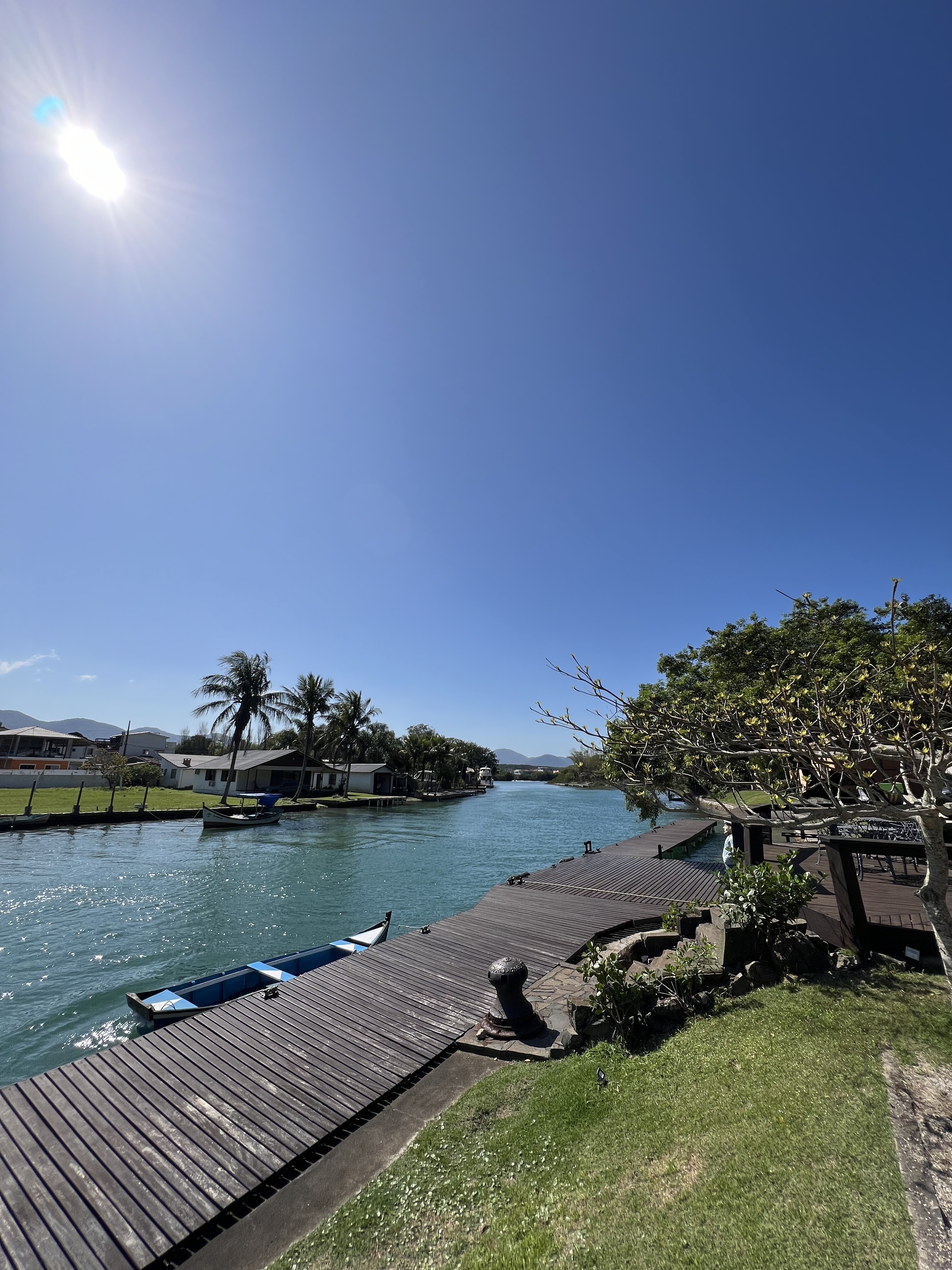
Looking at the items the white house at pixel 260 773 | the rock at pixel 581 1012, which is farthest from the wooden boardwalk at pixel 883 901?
the white house at pixel 260 773

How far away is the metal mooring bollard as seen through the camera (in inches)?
293

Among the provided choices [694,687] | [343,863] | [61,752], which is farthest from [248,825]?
[61,752]

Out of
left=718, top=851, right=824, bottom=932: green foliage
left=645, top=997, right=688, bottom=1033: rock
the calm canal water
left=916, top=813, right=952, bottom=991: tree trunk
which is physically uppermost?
left=916, top=813, right=952, bottom=991: tree trunk

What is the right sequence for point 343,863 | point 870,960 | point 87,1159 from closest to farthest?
1. point 87,1159
2. point 870,960
3. point 343,863

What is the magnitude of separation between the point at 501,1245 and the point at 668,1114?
5.42 feet

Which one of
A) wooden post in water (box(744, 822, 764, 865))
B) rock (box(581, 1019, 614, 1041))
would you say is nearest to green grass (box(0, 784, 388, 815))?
rock (box(581, 1019, 614, 1041))

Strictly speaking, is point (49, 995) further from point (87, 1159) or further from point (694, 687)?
point (694, 687)

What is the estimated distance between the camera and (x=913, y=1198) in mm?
3242

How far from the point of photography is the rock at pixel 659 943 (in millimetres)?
8648

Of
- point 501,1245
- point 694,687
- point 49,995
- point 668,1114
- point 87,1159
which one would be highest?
point 694,687

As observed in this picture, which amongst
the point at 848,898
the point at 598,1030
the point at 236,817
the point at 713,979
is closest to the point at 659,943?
the point at 713,979

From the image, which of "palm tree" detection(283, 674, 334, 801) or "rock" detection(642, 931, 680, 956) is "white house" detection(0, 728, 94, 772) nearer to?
"palm tree" detection(283, 674, 334, 801)

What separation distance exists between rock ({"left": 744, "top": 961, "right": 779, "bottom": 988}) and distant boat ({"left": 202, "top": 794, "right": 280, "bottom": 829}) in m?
36.1

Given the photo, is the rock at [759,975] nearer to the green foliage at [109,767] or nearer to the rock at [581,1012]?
the rock at [581,1012]
